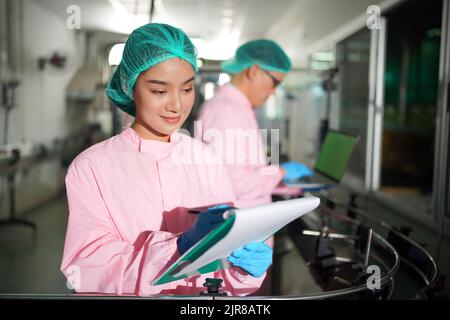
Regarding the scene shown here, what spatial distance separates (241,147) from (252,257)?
2.17 ft

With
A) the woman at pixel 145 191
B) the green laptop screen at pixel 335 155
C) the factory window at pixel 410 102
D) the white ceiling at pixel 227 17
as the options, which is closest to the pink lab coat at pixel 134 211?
the woman at pixel 145 191

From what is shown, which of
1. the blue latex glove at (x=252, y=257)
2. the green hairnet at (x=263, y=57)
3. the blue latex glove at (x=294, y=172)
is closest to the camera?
the blue latex glove at (x=252, y=257)

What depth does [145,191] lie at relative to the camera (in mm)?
989

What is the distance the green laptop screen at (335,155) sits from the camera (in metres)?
1.75

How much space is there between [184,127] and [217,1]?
1.03 meters

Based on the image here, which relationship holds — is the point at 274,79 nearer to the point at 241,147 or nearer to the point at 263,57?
the point at 263,57

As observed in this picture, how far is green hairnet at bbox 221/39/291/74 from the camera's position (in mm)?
1603

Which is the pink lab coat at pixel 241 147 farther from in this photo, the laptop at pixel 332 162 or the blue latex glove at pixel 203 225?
the blue latex glove at pixel 203 225

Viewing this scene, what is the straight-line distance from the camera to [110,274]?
905 mm

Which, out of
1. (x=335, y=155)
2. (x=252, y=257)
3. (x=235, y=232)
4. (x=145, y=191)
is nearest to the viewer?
(x=235, y=232)

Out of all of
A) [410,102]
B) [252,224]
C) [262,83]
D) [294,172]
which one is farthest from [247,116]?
[410,102]

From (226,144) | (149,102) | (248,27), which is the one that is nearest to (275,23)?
(248,27)

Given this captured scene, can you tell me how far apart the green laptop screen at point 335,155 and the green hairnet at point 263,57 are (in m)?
0.41
